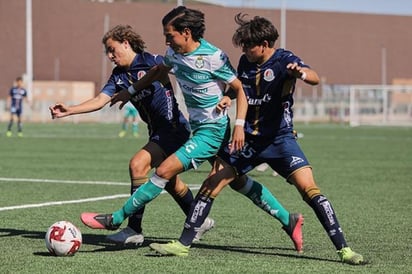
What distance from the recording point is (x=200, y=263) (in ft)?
26.1

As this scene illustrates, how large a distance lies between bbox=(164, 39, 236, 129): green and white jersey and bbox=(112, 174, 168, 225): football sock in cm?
59

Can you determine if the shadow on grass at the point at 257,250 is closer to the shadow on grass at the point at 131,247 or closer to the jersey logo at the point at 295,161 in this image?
the shadow on grass at the point at 131,247

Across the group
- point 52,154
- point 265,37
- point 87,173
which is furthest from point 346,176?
point 265,37

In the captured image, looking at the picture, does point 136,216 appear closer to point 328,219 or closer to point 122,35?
point 122,35

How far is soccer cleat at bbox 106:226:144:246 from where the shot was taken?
9.14 metres

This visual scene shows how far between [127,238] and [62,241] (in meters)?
0.98

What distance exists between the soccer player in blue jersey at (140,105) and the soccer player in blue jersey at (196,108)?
55 centimetres

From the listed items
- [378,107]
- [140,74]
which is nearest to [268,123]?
[140,74]

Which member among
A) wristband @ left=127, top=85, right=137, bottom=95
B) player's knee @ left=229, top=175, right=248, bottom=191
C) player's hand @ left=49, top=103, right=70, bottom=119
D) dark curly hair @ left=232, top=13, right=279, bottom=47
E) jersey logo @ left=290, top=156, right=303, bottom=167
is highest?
dark curly hair @ left=232, top=13, right=279, bottom=47

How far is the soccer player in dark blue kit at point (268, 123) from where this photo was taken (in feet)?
27.1

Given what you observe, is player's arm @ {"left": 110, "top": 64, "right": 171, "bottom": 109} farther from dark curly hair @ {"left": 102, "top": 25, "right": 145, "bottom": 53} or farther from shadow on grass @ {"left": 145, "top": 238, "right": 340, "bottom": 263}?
shadow on grass @ {"left": 145, "top": 238, "right": 340, "bottom": 263}

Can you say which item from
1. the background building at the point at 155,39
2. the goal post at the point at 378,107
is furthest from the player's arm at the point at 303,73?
the goal post at the point at 378,107

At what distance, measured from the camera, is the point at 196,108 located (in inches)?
340

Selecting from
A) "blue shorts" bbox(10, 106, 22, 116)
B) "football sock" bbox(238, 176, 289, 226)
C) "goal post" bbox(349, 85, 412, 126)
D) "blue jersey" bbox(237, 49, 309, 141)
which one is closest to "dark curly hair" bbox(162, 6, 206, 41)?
"blue jersey" bbox(237, 49, 309, 141)
